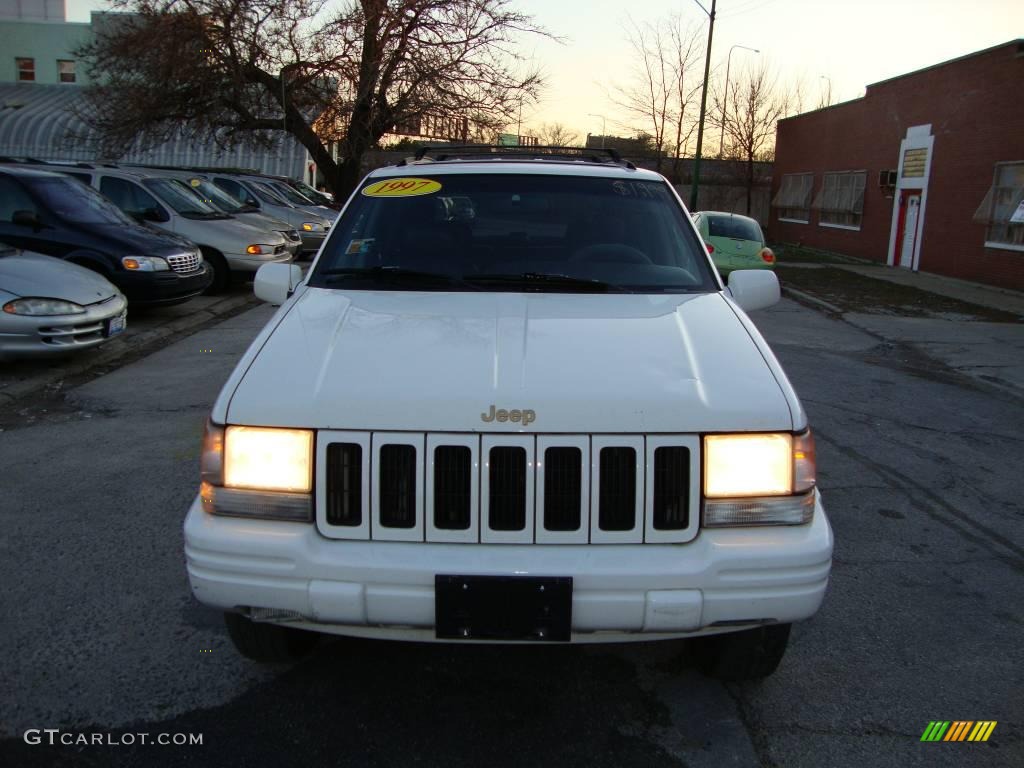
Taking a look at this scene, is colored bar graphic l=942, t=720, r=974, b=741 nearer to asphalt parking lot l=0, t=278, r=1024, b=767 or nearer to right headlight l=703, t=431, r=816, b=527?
asphalt parking lot l=0, t=278, r=1024, b=767

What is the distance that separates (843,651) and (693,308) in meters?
1.42

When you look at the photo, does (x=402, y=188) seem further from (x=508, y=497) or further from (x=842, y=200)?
(x=842, y=200)

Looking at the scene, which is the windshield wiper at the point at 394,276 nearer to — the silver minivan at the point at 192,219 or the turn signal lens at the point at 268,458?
the turn signal lens at the point at 268,458

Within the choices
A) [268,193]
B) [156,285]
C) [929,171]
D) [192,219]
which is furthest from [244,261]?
[929,171]

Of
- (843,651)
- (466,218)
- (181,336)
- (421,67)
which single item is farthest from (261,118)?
(843,651)

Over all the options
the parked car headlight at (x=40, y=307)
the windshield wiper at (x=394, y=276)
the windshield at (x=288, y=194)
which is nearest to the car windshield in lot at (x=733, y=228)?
the windshield at (x=288, y=194)

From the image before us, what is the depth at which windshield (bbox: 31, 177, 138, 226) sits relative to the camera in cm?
1002

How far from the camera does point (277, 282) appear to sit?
408cm

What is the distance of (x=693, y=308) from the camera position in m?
3.41

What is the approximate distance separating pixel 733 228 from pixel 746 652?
14.7 metres

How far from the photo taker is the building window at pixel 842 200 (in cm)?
2722

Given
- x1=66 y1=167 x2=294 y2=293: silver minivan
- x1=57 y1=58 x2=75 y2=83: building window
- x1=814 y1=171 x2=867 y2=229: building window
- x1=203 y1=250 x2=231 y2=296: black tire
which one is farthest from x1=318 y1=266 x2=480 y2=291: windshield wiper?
x1=57 y1=58 x2=75 y2=83: building window

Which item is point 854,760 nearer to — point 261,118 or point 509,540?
point 509,540

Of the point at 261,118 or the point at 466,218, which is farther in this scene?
the point at 261,118
